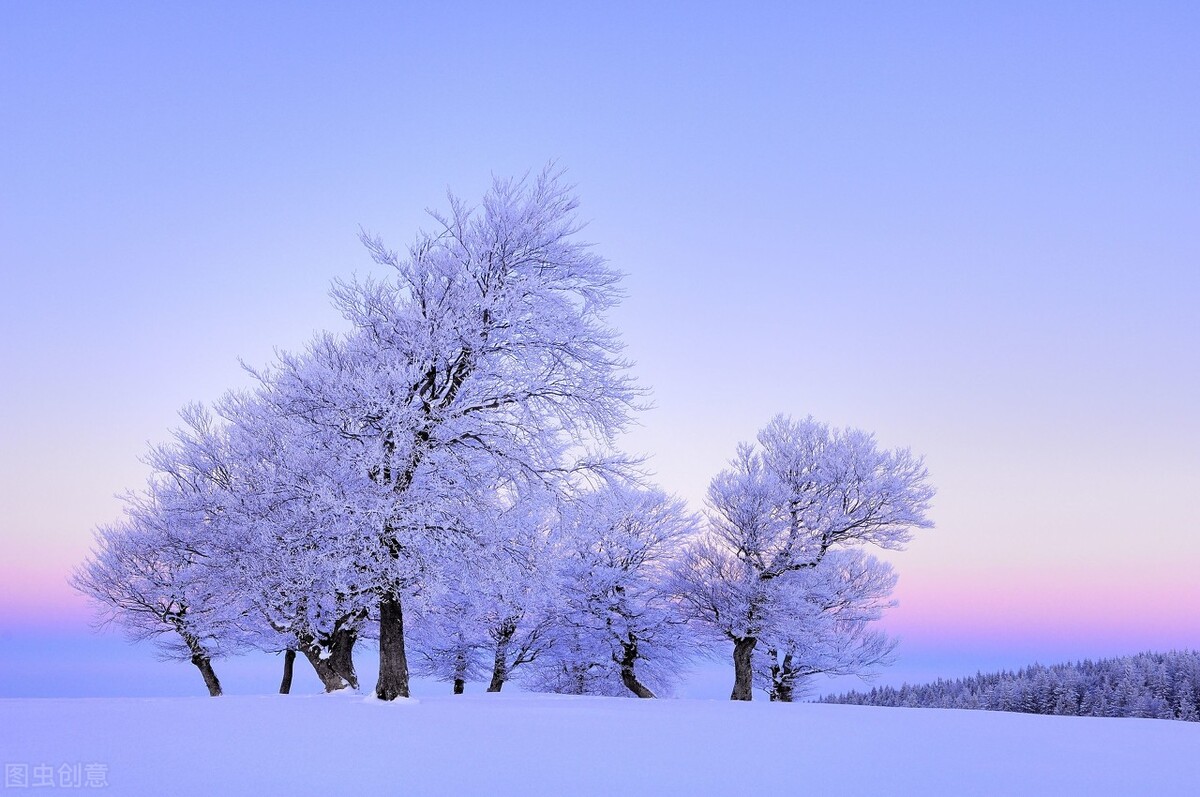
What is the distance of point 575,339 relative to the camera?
16469 millimetres

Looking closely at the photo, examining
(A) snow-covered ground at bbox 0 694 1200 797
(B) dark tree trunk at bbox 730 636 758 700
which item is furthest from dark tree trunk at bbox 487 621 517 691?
(A) snow-covered ground at bbox 0 694 1200 797

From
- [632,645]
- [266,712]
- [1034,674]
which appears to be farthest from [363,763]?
[1034,674]

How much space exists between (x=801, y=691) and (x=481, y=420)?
26595 millimetres

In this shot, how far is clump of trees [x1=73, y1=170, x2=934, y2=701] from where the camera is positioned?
1528 cm

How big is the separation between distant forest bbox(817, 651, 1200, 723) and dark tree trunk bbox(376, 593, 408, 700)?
25893 mm

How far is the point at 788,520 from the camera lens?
28.6m

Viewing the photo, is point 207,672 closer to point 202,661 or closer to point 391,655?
point 202,661

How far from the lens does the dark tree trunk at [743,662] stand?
29.1m

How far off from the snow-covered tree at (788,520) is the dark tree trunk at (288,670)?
15.0m

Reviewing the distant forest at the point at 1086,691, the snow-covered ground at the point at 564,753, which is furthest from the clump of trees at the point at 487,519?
the distant forest at the point at 1086,691

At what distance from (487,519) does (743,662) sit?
17597mm

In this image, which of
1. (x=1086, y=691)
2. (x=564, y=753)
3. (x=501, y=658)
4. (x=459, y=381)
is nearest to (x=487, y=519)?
(x=459, y=381)

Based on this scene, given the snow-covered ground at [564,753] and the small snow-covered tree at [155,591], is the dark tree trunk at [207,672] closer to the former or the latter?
the small snow-covered tree at [155,591]

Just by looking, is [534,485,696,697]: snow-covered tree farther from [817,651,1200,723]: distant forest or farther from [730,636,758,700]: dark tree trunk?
[817,651,1200,723]: distant forest
